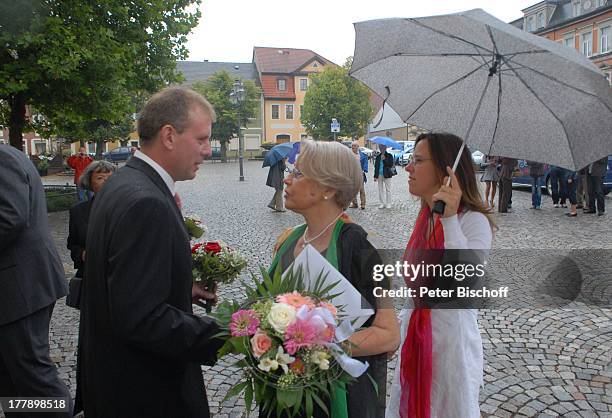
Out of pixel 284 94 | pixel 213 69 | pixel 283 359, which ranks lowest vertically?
pixel 283 359

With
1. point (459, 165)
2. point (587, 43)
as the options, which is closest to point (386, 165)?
point (459, 165)

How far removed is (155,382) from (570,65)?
7.07 ft

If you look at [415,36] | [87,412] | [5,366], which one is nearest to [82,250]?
[5,366]

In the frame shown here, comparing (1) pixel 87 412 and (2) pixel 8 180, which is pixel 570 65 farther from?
(2) pixel 8 180

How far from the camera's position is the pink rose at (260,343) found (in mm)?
1479

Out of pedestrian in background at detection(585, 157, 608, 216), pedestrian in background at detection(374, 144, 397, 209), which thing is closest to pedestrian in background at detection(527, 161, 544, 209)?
pedestrian in background at detection(585, 157, 608, 216)

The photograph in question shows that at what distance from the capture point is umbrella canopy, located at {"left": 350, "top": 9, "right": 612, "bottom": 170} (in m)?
2.27

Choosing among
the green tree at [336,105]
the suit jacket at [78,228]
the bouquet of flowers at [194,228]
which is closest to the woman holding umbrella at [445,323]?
the bouquet of flowers at [194,228]

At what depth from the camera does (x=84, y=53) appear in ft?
37.3

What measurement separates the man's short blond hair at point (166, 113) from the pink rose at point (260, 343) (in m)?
0.91

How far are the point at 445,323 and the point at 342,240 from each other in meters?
0.71

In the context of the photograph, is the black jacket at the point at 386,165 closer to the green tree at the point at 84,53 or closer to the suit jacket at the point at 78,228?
the green tree at the point at 84,53

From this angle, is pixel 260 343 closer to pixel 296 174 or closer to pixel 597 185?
pixel 296 174

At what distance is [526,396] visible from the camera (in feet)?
12.0
